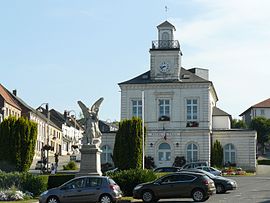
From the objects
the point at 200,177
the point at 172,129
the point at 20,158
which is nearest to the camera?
the point at 200,177

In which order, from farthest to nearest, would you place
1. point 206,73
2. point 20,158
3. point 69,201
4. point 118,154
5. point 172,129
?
point 206,73 → point 172,129 → point 118,154 → point 20,158 → point 69,201

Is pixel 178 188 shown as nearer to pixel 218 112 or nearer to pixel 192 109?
pixel 192 109

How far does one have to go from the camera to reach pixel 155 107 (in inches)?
2862

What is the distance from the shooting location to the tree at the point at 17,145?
44094 mm

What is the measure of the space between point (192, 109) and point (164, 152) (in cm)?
618

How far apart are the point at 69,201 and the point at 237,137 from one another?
45.8 m

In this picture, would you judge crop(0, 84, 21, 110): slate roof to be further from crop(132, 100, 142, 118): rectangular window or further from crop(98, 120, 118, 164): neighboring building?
crop(132, 100, 142, 118): rectangular window

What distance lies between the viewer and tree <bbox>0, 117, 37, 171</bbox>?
4409cm

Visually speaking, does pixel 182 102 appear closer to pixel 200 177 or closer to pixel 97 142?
pixel 97 142

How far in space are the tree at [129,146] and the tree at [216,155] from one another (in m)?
19.5

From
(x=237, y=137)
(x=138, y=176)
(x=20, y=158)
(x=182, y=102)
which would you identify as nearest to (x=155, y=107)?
(x=182, y=102)

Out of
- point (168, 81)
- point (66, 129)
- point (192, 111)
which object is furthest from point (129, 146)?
point (66, 129)

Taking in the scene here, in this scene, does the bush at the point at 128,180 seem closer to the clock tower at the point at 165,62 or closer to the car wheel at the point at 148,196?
the car wheel at the point at 148,196

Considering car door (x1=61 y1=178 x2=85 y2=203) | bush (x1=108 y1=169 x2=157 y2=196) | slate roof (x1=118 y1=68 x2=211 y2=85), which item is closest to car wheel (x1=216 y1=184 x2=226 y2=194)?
bush (x1=108 y1=169 x2=157 y2=196)
